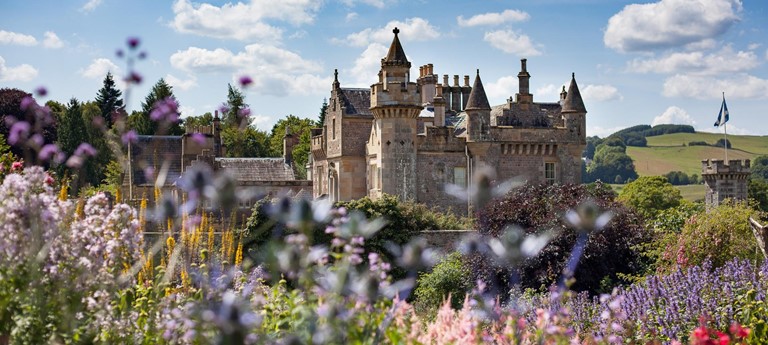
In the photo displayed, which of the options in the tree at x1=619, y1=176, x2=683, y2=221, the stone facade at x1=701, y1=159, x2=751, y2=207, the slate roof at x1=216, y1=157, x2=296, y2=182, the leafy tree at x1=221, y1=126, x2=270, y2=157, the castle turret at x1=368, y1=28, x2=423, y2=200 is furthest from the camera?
the tree at x1=619, y1=176, x2=683, y2=221

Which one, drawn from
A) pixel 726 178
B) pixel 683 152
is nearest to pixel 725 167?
pixel 726 178

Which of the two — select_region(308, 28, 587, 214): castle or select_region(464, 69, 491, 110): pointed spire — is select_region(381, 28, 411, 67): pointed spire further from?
select_region(464, 69, 491, 110): pointed spire

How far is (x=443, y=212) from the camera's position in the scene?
120 feet

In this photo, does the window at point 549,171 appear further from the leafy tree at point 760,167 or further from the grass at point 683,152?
the grass at point 683,152

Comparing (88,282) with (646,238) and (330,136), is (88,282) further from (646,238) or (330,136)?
(330,136)

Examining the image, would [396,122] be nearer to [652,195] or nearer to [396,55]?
[396,55]

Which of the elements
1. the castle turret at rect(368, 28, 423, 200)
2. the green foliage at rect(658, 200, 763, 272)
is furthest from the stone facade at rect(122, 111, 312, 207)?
the green foliage at rect(658, 200, 763, 272)

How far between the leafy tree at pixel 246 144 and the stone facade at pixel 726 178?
28492 millimetres

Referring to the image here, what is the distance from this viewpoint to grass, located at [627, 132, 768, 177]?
12556cm

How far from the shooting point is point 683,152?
13788 centimetres

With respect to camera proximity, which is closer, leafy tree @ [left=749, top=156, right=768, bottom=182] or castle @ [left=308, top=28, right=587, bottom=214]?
castle @ [left=308, top=28, right=587, bottom=214]

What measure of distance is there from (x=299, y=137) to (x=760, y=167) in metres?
68.8

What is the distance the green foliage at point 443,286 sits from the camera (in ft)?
82.1

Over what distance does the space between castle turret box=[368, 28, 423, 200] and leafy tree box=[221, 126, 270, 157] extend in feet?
94.1
